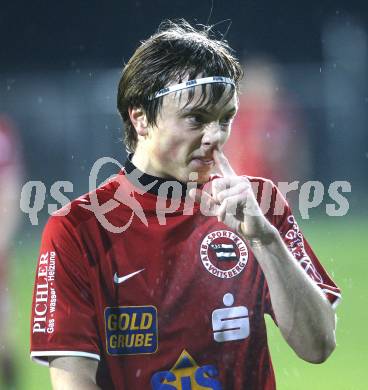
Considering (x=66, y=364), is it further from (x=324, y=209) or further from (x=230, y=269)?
(x=324, y=209)

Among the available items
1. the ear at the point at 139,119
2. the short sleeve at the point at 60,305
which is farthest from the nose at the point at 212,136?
Result: the short sleeve at the point at 60,305

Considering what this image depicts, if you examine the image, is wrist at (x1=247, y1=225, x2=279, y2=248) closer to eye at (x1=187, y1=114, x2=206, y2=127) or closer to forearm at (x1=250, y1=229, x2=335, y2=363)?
forearm at (x1=250, y1=229, x2=335, y2=363)

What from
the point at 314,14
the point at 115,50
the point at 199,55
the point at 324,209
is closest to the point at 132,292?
the point at 199,55

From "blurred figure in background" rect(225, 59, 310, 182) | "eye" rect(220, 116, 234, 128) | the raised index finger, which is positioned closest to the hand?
the raised index finger

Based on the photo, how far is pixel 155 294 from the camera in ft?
7.92

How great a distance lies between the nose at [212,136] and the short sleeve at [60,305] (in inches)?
16.1

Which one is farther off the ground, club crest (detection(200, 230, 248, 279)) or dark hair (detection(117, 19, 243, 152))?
dark hair (detection(117, 19, 243, 152))

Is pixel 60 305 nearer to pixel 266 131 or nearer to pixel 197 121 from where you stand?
pixel 197 121

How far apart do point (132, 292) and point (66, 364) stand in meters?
0.26

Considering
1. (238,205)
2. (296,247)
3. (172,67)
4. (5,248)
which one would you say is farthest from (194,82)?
(5,248)

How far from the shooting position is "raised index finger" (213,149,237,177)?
7.29ft

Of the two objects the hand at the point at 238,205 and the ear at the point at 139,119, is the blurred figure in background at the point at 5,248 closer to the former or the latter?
the ear at the point at 139,119

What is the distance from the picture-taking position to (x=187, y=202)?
251 cm

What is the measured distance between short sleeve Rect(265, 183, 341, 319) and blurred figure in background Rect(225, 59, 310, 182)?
18.6 ft
